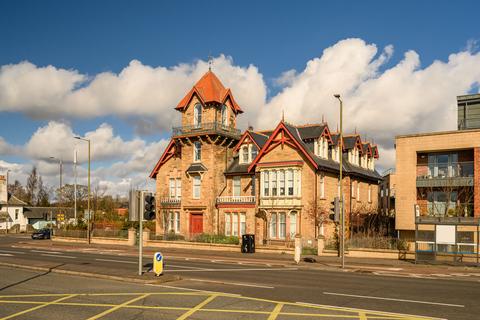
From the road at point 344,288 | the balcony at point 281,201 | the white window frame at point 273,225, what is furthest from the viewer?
the white window frame at point 273,225

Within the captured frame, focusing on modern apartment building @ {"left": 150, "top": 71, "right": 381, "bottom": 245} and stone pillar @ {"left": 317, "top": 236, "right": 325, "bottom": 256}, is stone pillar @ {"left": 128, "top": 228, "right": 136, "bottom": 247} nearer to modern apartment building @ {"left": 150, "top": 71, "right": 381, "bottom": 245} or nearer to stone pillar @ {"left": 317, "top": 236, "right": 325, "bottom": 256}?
modern apartment building @ {"left": 150, "top": 71, "right": 381, "bottom": 245}

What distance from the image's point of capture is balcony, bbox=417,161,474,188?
35188 mm

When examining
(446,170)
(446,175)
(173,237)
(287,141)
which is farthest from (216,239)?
(446,170)

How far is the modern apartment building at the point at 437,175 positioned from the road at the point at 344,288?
48.2 feet

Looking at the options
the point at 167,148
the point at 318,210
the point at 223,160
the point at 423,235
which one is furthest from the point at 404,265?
the point at 167,148

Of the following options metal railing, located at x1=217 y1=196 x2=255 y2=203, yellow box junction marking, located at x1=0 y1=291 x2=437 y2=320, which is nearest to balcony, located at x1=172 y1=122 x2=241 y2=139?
metal railing, located at x1=217 y1=196 x2=255 y2=203

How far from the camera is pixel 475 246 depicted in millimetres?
27703

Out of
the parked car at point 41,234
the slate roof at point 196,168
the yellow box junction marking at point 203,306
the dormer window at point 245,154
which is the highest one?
the dormer window at point 245,154

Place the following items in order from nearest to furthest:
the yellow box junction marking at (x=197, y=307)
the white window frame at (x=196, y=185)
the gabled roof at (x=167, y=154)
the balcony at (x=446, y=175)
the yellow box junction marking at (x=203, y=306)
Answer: the yellow box junction marking at (x=197, y=307) < the yellow box junction marking at (x=203, y=306) < the balcony at (x=446, y=175) < the white window frame at (x=196, y=185) < the gabled roof at (x=167, y=154)

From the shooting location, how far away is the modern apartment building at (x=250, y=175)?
42281mm

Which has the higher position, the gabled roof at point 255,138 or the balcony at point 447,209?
the gabled roof at point 255,138

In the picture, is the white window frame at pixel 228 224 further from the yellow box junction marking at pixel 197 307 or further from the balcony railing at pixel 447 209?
the yellow box junction marking at pixel 197 307

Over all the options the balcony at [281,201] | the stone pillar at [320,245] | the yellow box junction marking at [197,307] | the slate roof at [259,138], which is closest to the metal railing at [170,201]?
the slate roof at [259,138]

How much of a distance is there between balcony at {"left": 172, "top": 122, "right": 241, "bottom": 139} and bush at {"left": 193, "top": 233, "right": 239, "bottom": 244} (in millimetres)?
9889
